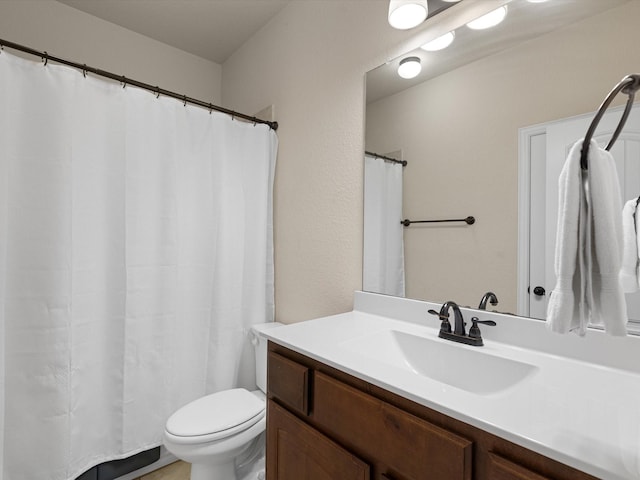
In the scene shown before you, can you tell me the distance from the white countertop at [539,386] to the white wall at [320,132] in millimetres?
451

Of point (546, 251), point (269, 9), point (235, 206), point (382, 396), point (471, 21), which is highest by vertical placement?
point (269, 9)

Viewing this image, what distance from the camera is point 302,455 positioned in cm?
96

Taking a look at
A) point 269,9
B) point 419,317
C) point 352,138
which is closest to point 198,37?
point 269,9

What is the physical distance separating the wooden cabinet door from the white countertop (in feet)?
0.71

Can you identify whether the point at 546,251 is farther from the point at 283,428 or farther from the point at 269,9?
the point at 269,9

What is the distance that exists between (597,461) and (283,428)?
2.68ft

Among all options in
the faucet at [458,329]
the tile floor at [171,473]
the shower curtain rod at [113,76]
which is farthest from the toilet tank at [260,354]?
the shower curtain rod at [113,76]

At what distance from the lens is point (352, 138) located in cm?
153

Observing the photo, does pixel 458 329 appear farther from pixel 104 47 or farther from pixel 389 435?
pixel 104 47

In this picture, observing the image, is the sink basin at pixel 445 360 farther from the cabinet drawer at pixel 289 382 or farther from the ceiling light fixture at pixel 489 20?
the ceiling light fixture at pixel 489 20

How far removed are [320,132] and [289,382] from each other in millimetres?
1219

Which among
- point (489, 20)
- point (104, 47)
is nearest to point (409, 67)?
point (489, 20)

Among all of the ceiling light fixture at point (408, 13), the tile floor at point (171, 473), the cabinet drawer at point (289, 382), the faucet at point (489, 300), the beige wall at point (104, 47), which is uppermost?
the beige wall at point (104, 47)

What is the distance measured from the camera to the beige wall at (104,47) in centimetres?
180
